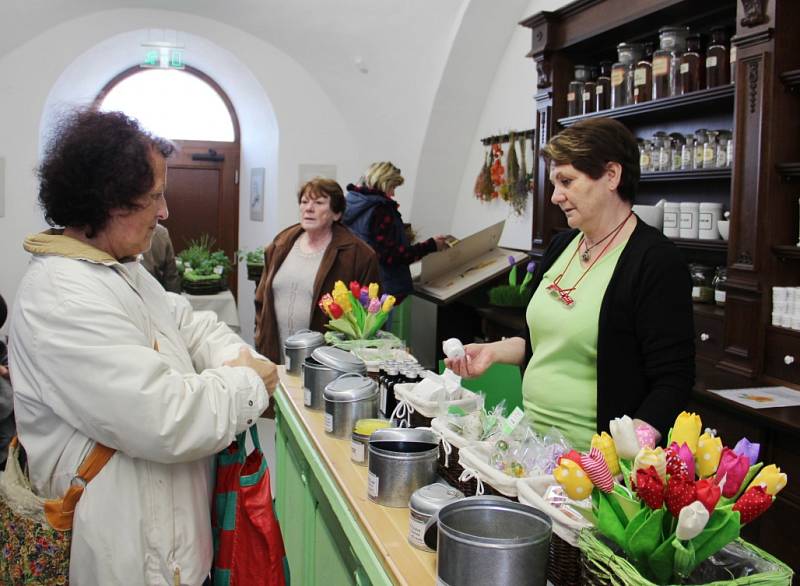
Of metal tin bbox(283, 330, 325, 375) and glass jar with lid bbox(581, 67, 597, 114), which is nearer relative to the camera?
metal tin bbox(283, 330, 325, 375)

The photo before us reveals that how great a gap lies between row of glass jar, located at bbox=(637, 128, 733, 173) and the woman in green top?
1.64 m

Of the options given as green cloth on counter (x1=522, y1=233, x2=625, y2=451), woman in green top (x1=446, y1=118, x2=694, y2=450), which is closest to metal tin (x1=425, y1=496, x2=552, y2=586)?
woman in green top (x1=446, y1=118, x2=694, y2=450)

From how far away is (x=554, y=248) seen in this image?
2438 mm

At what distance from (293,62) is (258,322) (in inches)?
167

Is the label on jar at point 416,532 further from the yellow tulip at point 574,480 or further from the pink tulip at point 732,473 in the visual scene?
the pink tulip at point 732,473

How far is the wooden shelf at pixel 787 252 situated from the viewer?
3.32 m

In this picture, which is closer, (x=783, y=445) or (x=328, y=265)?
(x=783, y=445)

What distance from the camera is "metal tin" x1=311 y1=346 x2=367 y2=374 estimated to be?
2533 mm

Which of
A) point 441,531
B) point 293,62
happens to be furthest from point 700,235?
point 293,62

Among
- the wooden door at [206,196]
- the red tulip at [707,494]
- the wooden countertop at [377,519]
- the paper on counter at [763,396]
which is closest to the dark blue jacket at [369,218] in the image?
the paper on counter at [763,396]

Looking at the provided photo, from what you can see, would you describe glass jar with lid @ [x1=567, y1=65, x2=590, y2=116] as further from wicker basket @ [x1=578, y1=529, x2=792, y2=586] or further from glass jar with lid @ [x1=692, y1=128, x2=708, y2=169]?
wicker basket @ [x1=578, y1=529, x2=792, y2=586]

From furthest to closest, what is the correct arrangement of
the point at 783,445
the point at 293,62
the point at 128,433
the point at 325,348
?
the point at 293,62 < the point at 783,445 < the point at 325,348 < the point at 128,433

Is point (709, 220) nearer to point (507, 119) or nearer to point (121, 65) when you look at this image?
point (507, 119)

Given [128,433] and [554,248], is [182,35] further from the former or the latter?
[128,433]
